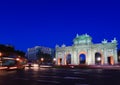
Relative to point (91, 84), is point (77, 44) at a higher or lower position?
higher

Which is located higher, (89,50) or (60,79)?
(89,50)

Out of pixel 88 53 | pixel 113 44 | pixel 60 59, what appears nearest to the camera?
pixel 113 44

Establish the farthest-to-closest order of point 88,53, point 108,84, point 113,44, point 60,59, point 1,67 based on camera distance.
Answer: point 60,59 → point 88,53 → point 113,44 → point 1,67 → point 108,84

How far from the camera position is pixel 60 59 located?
89.4 metres

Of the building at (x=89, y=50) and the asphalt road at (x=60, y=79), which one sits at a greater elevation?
the building at (x=89, y=50)

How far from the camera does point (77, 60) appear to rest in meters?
81.4

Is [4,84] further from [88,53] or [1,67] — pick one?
[88,53]

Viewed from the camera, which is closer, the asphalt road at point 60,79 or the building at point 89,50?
the asphalt road at point 60,79

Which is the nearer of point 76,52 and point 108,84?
point 108,84

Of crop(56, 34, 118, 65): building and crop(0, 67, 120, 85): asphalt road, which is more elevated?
crop(56, 34, 118, 65): building

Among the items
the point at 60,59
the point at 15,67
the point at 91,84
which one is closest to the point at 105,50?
the point at 60,59

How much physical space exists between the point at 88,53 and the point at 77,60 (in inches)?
211

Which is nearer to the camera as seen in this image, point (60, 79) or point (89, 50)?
point (60, 79)

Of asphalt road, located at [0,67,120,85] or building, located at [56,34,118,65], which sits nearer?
asphalt road, located at [0,67,120,85]
